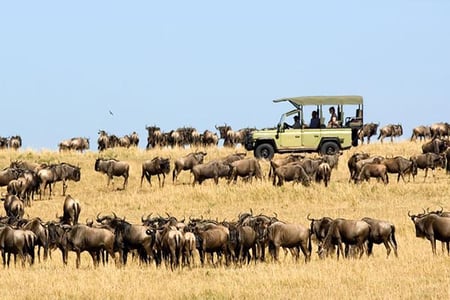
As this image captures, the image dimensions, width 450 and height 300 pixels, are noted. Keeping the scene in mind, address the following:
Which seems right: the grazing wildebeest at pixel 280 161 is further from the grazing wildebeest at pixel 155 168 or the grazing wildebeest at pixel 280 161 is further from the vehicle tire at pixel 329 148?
the grazing wildebeest at pixel 155 168

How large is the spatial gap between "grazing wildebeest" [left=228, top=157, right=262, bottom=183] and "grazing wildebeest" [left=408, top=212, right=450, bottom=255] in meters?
16.5

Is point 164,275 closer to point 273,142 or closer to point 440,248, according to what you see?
point 440,248

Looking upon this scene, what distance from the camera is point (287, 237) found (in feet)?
79.0

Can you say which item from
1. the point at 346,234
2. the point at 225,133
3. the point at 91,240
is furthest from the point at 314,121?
the point at 91,240

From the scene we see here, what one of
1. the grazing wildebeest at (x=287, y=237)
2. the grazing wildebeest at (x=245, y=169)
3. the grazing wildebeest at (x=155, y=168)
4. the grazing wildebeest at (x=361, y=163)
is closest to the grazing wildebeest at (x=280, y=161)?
the grazing wildebeest at (x=245, y=169)

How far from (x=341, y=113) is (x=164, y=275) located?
2652 centimetres

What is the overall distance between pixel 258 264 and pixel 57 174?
62.8 ft

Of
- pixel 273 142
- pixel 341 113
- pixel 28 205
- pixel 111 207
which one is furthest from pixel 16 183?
pixel 341 113

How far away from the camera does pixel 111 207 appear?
36375 millimetres

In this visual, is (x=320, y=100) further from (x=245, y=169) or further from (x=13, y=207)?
(x=13, y=207)

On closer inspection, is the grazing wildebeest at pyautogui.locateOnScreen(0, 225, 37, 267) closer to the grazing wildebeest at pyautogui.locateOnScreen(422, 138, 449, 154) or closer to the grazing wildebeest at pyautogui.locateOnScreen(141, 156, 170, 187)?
the grazing wildebeest at pyautogui.locateOnScreen(141, 156, 170, 187)

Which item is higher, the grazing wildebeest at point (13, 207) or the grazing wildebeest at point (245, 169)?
the grazing wildebeest at point (245, 169)

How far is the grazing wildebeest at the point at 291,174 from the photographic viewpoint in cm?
3894

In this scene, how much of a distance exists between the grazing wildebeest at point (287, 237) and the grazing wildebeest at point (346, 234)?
0.48 m
